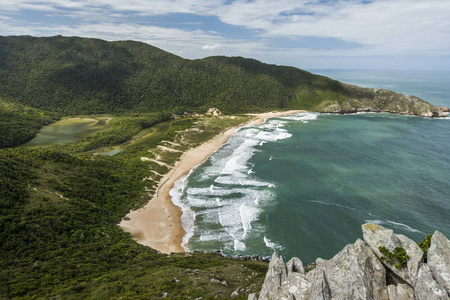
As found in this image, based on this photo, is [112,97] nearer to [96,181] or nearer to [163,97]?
[163,97]

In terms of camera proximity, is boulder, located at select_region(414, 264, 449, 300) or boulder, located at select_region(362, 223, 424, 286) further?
boulder, located at select_region(362, 223, 424, 286)

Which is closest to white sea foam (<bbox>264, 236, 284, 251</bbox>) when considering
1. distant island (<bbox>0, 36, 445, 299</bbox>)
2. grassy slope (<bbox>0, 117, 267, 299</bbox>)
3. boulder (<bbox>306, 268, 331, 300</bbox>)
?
distant island (<bbox>0, 36, 445, 299</bbox>)

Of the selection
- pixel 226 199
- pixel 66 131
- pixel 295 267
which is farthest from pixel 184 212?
pixel 66 131

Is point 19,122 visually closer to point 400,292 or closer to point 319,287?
point 319,287

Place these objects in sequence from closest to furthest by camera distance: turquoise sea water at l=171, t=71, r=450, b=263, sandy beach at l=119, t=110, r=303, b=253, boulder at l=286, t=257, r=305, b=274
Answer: boulder at l=286, t=257, r=305, b=274 < turquoise sea water at l=171, t=71, r=450, b=263 < sandy beach at l=119, t=110, r=303, b=253

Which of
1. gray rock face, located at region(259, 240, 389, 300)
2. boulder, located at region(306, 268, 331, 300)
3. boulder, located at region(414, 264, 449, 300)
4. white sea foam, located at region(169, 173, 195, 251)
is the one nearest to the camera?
boulder, located at region(414, 264, 449, 300)

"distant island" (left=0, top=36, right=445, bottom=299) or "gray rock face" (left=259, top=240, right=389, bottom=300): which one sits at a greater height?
"gray rock face" (left=259, top=240, right=389, bottom=300)

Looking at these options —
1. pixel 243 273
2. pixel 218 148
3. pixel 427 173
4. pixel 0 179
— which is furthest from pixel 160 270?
pixel 427 173

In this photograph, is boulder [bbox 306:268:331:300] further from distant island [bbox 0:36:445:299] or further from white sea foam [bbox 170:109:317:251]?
white sea foam [bbox 170:109:317:251]

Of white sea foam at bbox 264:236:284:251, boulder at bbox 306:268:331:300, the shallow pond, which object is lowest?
white sea foam at bbox 264:236:284:251
